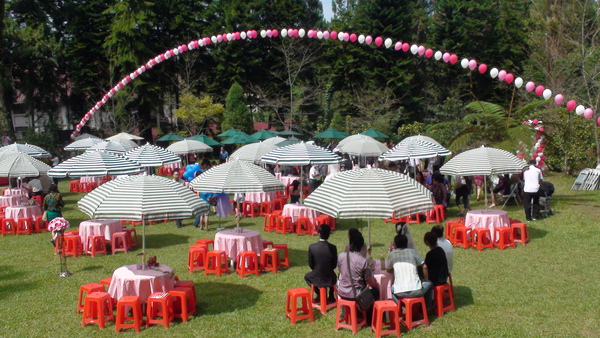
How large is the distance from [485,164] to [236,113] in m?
24.9

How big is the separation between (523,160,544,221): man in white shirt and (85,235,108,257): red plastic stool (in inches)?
398

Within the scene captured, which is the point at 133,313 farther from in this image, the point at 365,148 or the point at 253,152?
the point at 365,148

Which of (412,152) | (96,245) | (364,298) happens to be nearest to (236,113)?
(412,152)

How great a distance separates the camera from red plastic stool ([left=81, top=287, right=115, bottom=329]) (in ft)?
23.7

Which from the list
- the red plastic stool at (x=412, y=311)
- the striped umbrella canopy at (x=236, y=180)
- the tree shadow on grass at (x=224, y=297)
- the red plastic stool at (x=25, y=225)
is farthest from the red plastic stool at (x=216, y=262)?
the red plastic stool at (x=25, y=225)

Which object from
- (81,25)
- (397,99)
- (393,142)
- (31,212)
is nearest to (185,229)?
(31,212)

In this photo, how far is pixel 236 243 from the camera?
10.1m

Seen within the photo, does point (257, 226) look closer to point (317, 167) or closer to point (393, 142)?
point (317, 167)

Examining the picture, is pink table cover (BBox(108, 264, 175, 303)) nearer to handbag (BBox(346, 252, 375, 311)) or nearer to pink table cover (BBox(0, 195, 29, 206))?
handbag (BBox(346, 252, 375, 311))

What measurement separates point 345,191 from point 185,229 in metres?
7.81

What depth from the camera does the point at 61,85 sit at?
41156 millimetres

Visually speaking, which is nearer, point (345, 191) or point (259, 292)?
point (345, 191)

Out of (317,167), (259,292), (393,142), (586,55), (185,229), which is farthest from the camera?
(393,142)

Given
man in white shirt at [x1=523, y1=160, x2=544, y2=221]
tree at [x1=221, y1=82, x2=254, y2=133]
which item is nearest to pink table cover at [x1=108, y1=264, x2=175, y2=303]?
man in white shirt at [x1=523, y1=160, x2=544, y2=221]
